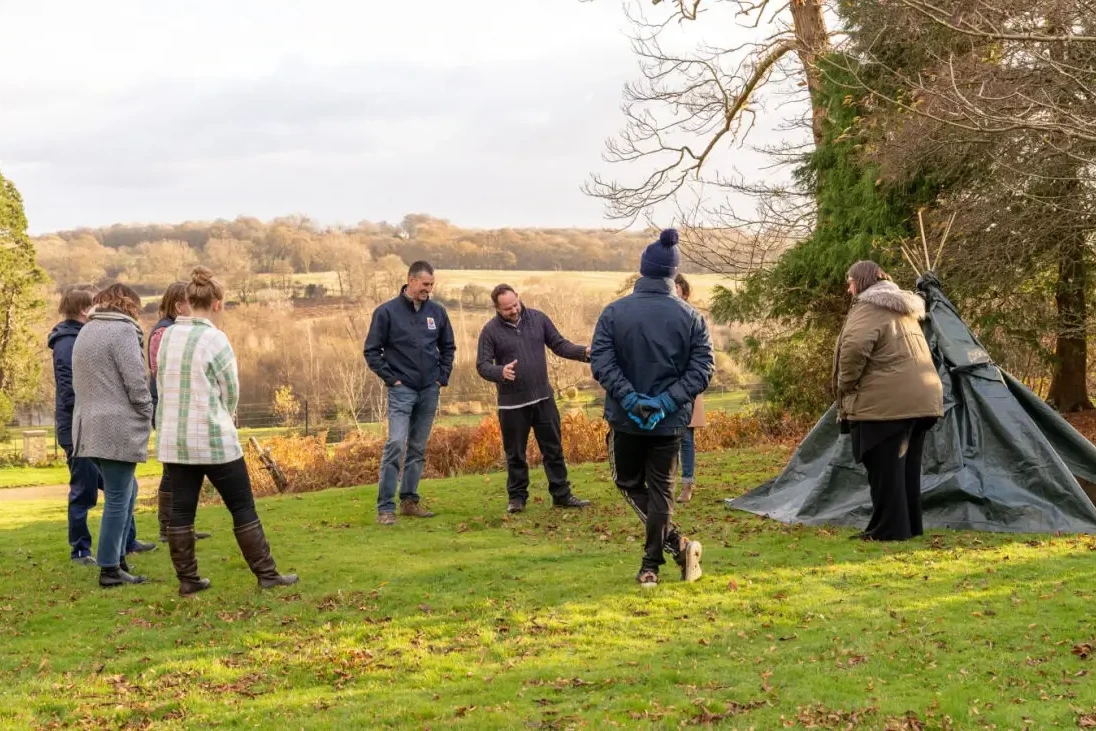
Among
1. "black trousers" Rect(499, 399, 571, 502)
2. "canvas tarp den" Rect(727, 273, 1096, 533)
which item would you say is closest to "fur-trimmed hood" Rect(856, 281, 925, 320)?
"canvas tarp den" Rect(727, 273, 1096, 533)

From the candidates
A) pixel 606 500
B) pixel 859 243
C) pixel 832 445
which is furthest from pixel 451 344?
pixel 859 243

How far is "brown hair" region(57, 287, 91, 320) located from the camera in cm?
724

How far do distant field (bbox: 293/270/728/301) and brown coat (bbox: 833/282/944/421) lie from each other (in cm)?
3416

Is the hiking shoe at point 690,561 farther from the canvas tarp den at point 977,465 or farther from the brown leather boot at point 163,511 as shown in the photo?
the brown leather boot at point 163,511

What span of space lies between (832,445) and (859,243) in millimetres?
7487

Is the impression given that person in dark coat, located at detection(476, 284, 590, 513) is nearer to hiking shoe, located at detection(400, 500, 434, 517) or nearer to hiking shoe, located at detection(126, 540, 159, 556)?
hiking shoe, located at detection(400, 500, 434, 517)

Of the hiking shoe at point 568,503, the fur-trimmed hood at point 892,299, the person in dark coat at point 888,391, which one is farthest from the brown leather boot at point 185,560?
the fur-trimmed hood at point 892,299

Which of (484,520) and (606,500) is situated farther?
(606,500)

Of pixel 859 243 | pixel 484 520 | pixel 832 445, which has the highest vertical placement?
pixel 859 243

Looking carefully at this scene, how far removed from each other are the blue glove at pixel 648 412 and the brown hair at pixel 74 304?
4.25 m

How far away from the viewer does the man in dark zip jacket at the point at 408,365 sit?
8648 mm

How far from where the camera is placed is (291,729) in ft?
13.3

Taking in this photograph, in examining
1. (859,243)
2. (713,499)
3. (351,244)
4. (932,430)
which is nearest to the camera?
(932,430)

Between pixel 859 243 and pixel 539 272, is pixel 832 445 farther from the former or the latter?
pixel 539 272
